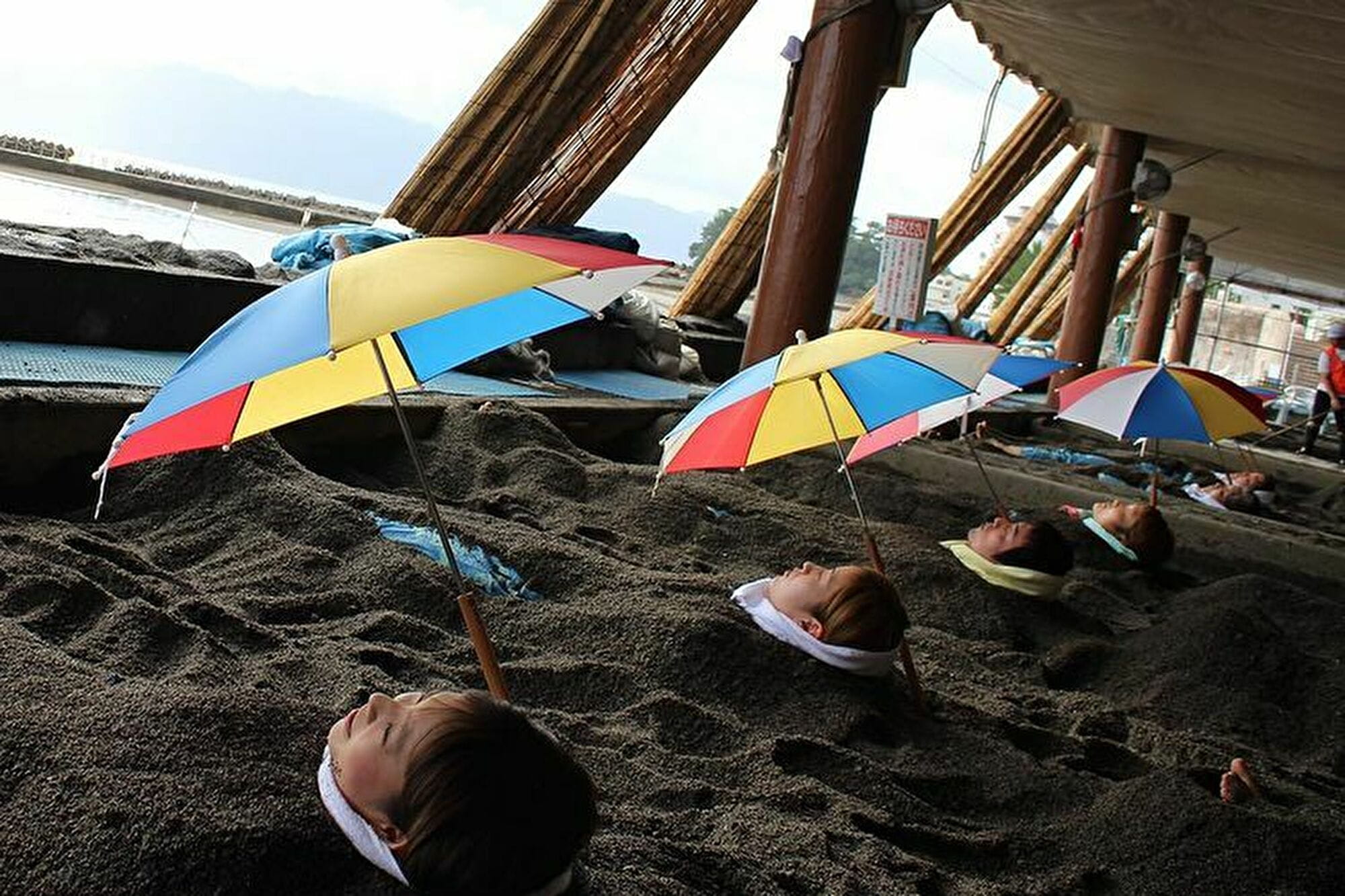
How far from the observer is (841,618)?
9.75 feet

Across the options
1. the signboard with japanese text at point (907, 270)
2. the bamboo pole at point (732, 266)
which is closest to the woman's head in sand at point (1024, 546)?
the signboard with japanese text at point (907, 270)

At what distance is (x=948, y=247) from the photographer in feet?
37.7

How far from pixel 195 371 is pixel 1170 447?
32.3 ft

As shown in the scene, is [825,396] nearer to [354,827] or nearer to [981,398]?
[981,398]

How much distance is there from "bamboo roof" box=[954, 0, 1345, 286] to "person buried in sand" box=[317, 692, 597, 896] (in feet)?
12.0

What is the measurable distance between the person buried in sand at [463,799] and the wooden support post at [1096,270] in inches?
339

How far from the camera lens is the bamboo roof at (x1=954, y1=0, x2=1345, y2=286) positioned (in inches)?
190

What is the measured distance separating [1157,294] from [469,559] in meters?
11.7

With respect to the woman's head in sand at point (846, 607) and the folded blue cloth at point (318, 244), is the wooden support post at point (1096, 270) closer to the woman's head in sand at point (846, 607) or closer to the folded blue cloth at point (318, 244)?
the folded blue cloth at point (318, 244)

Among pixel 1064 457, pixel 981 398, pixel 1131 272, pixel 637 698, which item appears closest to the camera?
pixel 637 698

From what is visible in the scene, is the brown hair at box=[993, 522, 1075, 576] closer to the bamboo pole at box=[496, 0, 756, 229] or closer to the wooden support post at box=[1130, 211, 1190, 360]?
the bamboo pole at box=[496, 0, 756, 229]

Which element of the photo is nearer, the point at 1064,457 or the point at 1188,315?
the point at 1064,457

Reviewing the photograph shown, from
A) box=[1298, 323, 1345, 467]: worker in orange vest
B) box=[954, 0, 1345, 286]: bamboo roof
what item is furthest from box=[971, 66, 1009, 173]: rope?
box=[1298, 323, 1345, 467]: worker in orange vest

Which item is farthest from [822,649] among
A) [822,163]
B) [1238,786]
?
[822,163]
